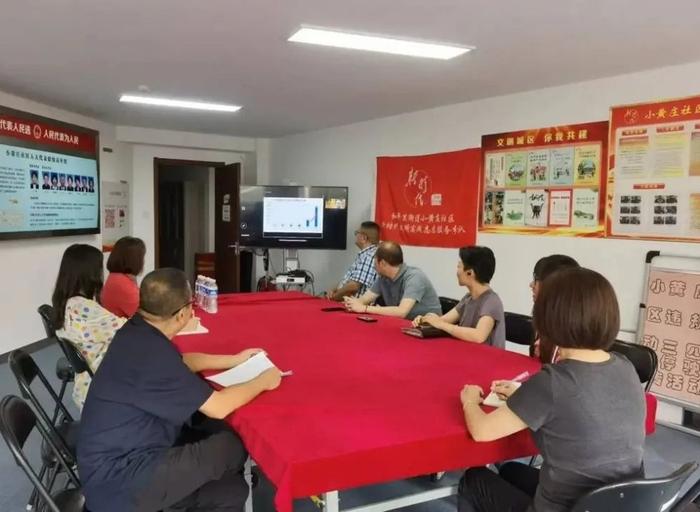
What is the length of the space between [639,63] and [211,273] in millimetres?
6605

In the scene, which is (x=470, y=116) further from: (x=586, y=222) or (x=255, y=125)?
(x=255, y=125)

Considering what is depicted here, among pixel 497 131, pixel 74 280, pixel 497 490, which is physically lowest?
pixel 497 490

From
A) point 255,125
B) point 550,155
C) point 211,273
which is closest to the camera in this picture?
point 550,155

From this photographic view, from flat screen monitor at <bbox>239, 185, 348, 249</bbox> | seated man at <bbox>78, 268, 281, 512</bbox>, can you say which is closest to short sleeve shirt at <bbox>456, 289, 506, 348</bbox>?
seated man at <bbox>78, 268, 281, 512</bbox>

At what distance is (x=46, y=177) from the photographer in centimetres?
561

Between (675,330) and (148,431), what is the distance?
3.40 metres

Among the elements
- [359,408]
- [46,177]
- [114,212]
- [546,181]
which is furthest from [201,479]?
[114,212]

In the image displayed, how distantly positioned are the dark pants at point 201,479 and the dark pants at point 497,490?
72cm

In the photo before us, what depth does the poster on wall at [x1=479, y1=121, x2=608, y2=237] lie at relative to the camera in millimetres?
4273

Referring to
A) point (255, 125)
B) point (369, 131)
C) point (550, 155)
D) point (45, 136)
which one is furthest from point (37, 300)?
point (550, 155)

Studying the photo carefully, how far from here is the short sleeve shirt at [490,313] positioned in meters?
2.78

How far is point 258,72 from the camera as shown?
4.21 metres

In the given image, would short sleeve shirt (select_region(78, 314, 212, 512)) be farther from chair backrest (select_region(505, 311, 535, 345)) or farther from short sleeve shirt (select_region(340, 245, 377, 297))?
short sleeve shirt (select_region(340, 245, 377, 297))

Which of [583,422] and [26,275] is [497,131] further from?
[26,275]
